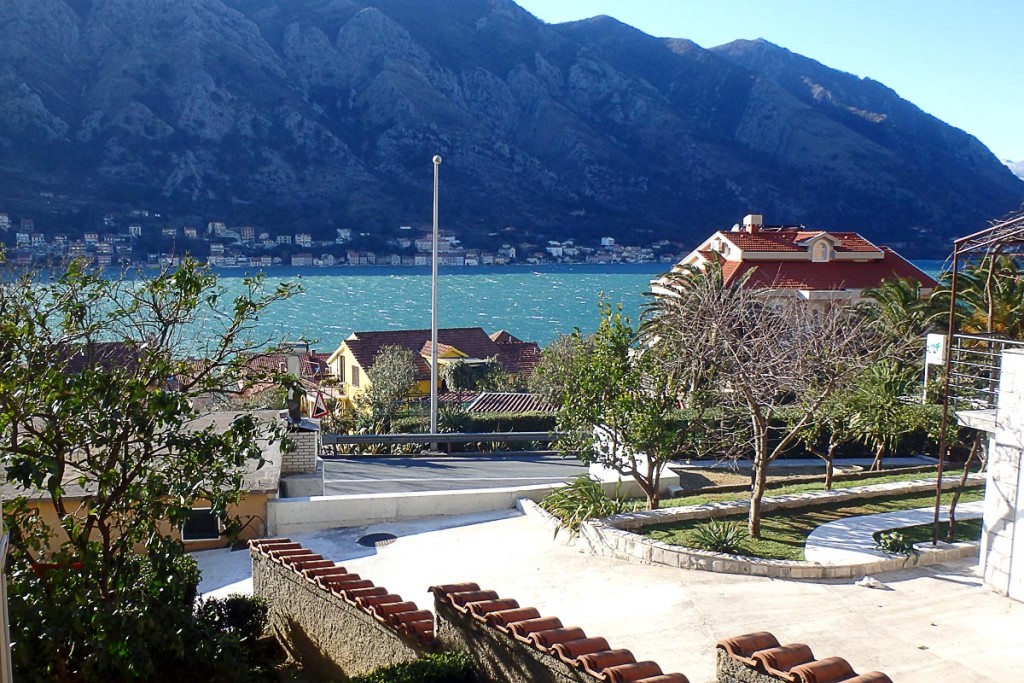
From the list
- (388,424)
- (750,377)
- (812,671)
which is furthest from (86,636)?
(388,424)

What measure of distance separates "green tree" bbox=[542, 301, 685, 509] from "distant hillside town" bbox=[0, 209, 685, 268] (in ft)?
316

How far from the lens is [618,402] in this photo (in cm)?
1404

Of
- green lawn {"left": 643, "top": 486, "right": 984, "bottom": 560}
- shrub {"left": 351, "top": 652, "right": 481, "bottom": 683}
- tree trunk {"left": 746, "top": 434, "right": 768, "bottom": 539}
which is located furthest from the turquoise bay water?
shrub {"left": 351, "top": 652, "right": 481, "bottom": 683}

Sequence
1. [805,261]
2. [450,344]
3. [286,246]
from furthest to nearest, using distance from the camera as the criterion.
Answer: [286,246] → [450,344] → [805,261]

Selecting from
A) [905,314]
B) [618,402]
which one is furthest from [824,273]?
[618,402]

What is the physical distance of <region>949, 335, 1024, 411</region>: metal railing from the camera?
431 inches

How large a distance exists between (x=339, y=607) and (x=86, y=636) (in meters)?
2.45

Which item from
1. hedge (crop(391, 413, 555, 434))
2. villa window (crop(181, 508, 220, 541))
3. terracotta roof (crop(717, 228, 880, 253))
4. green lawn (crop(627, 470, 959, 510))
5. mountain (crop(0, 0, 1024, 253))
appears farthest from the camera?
mountain (crop(0, 0, 1024, 253))

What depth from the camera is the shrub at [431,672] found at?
7176mm

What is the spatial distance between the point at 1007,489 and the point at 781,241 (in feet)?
120

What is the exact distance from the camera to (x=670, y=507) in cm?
1446

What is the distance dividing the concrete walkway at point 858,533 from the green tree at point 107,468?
7817mm

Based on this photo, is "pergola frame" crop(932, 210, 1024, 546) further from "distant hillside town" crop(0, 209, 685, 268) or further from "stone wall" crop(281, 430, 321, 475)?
"distant hillside town" crop(0, 209, 685, 268)

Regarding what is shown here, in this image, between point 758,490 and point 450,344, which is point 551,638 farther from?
point 450,344
